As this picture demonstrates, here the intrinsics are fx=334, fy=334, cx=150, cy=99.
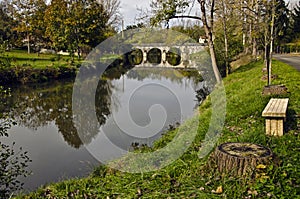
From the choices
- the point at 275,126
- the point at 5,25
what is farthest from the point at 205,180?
the point at 5,25

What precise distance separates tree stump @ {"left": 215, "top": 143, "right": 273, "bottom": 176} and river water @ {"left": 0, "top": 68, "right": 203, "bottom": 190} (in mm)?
3437

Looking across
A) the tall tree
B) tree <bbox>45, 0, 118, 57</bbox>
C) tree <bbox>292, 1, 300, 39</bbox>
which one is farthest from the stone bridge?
tree <bbox>292, 1, 300, 39</bbox>

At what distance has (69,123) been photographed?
12.2 m

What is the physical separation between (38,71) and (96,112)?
1255 centimetres

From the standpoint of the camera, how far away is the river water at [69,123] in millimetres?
7684

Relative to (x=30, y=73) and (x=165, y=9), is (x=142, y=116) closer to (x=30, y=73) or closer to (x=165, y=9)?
(x=165, y=9)

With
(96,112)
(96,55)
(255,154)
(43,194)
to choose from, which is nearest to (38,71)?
(96,55)

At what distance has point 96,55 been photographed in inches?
1368

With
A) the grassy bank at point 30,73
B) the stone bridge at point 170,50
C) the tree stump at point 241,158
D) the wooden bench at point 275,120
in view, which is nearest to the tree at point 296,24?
the stone bridge at point 170,50

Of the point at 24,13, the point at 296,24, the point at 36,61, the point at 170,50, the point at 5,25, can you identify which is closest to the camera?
the point at 170,50

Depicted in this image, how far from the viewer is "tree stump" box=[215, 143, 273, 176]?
4.08 meters

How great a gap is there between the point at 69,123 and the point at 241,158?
29.6ft

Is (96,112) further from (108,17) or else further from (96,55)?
(108,17)

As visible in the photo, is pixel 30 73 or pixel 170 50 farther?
pixel 170 50
